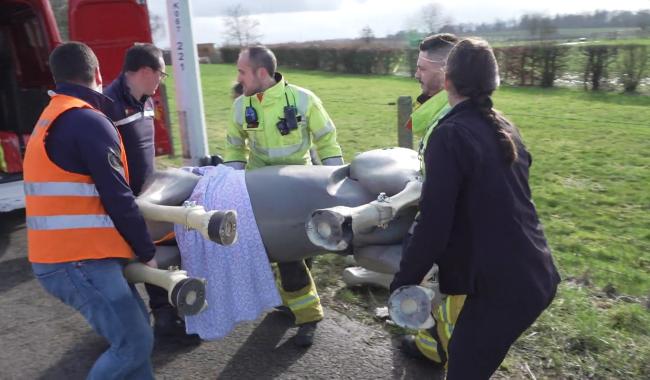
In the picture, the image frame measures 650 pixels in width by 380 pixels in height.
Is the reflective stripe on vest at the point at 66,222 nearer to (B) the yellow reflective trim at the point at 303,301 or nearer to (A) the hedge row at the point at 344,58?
(B) the yellow reflective trim at the point at 303,301

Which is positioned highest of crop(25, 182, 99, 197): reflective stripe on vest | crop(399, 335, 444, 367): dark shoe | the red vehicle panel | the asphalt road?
the red vehicle panel

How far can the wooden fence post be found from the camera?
16.6 feet

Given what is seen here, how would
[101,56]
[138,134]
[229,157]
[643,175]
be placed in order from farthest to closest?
[643,175]
[101,56]
[229,157]
[138,134]

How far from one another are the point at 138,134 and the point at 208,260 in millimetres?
907

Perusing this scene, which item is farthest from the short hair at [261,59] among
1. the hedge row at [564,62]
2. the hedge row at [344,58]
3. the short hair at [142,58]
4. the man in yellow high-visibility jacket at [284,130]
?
the hedge row at [344,58]

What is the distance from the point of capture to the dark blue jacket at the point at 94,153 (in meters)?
2.28

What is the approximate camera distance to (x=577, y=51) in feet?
50.4

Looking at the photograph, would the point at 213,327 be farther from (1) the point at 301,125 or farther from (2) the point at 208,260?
(1) the point at 301,125

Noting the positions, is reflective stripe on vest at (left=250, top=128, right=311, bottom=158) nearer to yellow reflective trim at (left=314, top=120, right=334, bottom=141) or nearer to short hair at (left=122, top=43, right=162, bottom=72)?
yellow reflective trim at (left=314, top=120, right=334, bottom=141)

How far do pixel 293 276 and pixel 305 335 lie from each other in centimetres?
35

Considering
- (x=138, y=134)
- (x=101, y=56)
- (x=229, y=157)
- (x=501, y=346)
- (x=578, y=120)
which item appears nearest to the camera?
(x=501, y=346)

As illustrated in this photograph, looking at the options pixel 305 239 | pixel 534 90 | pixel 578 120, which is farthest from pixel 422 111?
pixel 534 90

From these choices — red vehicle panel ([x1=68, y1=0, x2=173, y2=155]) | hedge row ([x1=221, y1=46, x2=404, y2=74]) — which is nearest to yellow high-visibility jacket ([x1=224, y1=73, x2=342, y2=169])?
red vehicle panel ([x1=68, y1=0, x2=173, y2=155])

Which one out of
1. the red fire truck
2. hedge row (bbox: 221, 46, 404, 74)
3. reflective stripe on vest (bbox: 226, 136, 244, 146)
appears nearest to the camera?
reflective stripe on vest (bbox: 226, 136, 244, 146)
